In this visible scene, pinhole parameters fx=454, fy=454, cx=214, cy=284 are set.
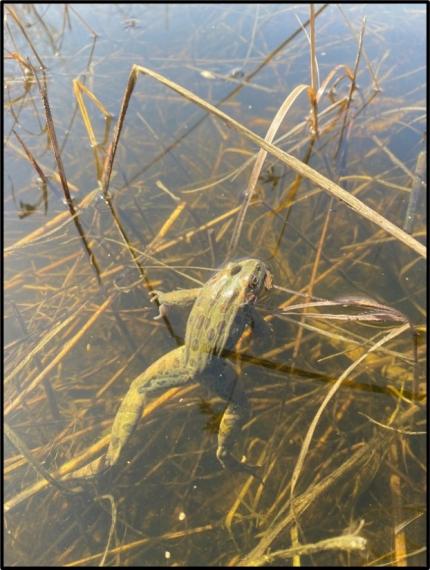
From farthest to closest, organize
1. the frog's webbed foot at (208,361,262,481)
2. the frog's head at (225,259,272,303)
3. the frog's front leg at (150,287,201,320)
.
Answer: the frog's front leg at (150,287,201,320)
the frog's head at (225,259,272,303)
the frog's webbed foot at (208,361,262,481)

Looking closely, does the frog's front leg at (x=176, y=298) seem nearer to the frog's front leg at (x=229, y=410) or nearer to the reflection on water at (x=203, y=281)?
the reflection on water at (x=203, y=281)

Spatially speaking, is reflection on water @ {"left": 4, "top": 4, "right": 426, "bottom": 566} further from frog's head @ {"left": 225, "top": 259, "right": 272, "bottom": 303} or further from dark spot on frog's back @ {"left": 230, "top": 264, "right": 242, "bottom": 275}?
dark spot on frog's back @ {"left": 230, "top": 264, "right": 242, "bottom": 275}

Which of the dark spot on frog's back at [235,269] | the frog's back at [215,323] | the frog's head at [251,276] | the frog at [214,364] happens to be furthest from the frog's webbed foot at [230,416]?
the dark spot on frog's back at [235,269]

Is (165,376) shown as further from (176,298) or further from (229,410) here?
(176,298)

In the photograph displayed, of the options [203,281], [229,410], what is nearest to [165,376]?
[229,410]

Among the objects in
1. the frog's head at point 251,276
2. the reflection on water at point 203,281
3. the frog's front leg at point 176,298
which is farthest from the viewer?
the frog's front leg at point 176,298

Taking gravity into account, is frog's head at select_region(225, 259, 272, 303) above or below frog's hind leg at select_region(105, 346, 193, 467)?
above

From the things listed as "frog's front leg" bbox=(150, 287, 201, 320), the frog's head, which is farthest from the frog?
"frog's front leg" bbox=(150, 287, 201, 320)

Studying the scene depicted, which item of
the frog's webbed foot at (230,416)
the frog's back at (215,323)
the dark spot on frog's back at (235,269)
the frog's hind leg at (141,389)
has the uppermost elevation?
the dark spot on frog's back at (235,269)
